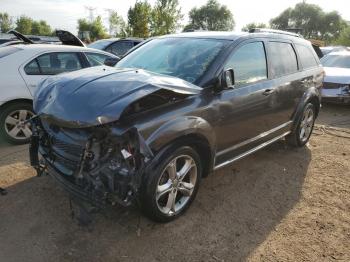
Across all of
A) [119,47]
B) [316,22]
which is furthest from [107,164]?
[316,22]

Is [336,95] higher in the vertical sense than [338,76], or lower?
lower

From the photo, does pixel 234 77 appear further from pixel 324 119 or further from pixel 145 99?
pixel 324 119

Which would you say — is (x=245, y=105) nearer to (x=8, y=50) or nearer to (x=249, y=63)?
(x=249, y=63)

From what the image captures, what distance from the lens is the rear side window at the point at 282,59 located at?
4879 mm

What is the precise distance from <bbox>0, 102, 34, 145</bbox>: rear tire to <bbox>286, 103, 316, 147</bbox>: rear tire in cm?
432

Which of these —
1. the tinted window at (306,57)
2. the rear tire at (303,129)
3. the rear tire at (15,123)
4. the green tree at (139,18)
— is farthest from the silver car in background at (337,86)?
the green tree at (139,18)

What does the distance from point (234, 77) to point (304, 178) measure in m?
1.92

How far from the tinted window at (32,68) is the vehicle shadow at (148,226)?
216 cm

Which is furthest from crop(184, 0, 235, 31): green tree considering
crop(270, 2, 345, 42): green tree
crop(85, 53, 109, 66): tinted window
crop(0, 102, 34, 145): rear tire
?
crop(0, 102, 34, 145): rear tire

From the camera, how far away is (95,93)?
3.21 meters

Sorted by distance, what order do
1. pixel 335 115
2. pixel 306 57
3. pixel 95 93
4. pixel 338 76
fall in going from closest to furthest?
pixel 95 93, pixel 306 57, pixel 335 115, pixel 338 76

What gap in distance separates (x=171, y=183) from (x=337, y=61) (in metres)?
9.48

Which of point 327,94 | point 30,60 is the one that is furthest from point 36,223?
point 327,94

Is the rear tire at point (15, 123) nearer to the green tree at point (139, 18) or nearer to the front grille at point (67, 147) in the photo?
the front grille at point (67, 147)
